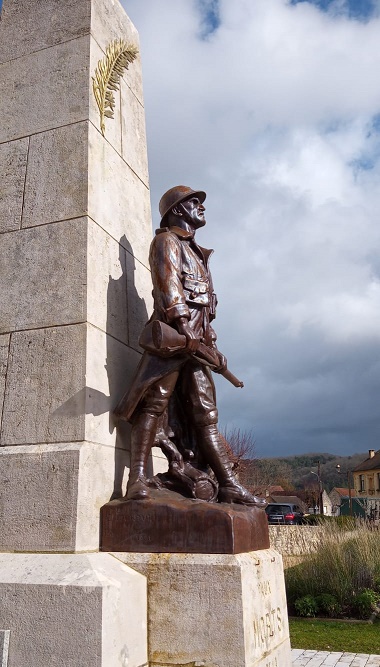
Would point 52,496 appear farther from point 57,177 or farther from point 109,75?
point 109,75

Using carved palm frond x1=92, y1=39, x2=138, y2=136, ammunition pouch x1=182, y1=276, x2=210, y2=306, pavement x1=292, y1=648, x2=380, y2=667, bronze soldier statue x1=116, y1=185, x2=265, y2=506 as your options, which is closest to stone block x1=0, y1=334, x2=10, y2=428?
bronze soldier statue x1=116, y1=185, x2=265, y2=506

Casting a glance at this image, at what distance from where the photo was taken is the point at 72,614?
3.03 meters

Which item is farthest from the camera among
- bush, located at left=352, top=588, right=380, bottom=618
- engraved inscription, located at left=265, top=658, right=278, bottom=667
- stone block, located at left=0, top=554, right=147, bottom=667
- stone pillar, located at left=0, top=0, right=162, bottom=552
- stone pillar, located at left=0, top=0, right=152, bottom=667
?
bush, located at left=352, top=588, right=380, bottom=618

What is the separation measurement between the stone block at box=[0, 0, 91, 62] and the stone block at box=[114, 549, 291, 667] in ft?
13.2

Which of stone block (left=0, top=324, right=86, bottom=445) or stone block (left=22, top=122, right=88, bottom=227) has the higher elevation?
stone block (left=22, top=122, right=88, bottom=227)

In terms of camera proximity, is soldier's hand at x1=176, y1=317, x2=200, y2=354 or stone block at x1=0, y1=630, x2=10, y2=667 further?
soldier's hand at x1=176, y1=317, x2=200, y2=354

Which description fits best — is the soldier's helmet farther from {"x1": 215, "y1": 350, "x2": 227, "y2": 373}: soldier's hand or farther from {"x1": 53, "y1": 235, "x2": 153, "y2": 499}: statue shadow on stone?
{"x1": 215, "y1": 350, "x2": 227, "y2": 373}: soldier's hand

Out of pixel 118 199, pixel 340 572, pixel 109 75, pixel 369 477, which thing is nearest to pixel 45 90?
pixel 109 75

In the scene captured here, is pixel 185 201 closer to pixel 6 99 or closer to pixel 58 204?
pixel 58 204

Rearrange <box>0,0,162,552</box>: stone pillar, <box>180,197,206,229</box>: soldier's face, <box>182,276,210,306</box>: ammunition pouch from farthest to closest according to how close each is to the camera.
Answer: <box>180,197,206,229</box>: soldier's face → <box>182,276,210,306</box>: ammunition pouch → <box>0,0,162,552</box>: stone pillar

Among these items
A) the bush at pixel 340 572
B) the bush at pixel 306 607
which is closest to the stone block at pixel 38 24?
the bush at pixel 306 607

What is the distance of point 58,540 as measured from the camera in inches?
136

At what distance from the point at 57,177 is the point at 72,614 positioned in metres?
2.95

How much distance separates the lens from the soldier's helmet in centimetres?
450
